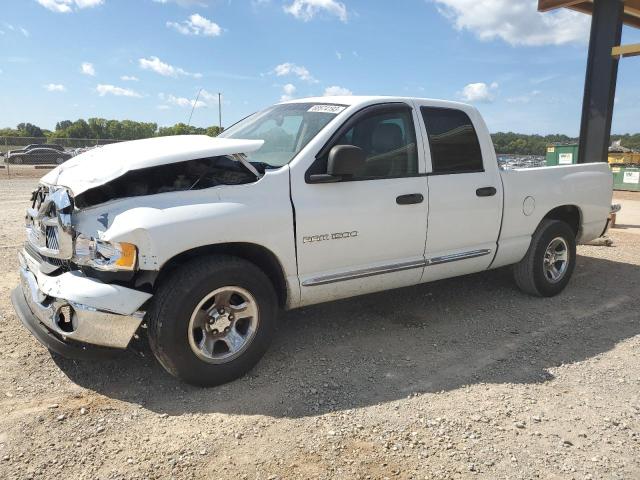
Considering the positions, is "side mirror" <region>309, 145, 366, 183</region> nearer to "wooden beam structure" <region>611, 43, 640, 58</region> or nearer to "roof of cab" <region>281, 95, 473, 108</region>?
"roof of cab" <region>281, 95, 473, 108</region>

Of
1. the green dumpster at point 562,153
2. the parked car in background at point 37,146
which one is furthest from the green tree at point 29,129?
the green dumpster at point 562,153

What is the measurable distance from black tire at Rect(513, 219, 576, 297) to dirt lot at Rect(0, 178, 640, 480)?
0.57m

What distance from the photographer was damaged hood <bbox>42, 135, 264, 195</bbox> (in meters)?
3.22

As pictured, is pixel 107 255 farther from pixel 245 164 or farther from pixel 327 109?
pixel 327 109

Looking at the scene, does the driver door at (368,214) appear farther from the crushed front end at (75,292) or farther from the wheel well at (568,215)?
the wheel well at (568,215)

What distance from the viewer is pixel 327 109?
416cm

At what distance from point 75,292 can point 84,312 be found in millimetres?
135

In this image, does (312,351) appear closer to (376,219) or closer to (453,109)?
(376,219)

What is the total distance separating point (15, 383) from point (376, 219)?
9.10 feet

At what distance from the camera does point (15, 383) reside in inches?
136

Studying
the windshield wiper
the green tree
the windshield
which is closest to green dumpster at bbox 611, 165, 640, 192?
the windshield

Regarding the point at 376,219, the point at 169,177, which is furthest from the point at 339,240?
the point at 169,177

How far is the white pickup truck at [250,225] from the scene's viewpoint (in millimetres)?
3104

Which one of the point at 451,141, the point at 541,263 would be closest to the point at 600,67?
the point at 541,263
